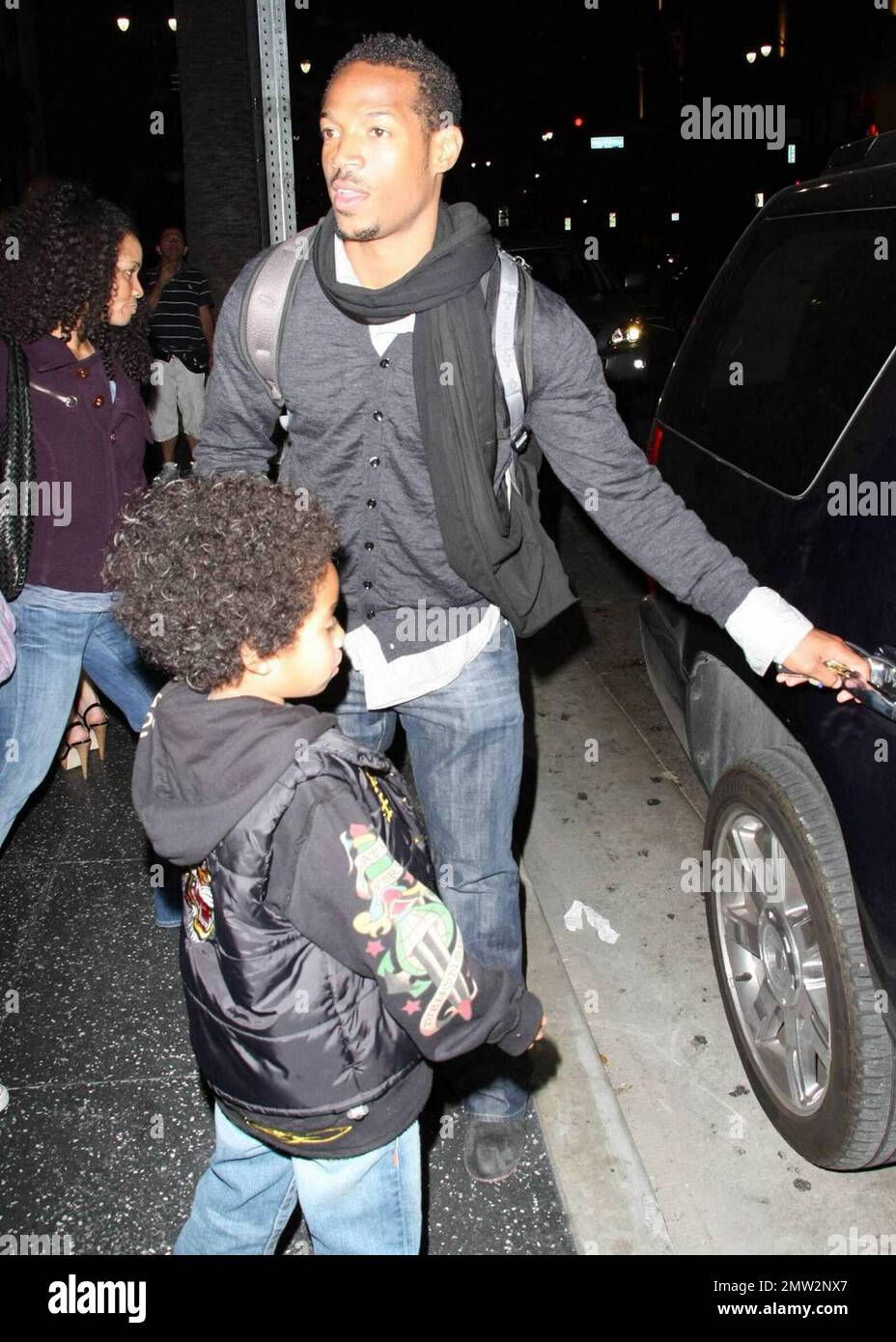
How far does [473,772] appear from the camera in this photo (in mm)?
2424

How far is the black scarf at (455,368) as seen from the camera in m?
A: 2.17

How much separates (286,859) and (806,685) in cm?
134

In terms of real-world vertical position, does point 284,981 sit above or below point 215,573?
below

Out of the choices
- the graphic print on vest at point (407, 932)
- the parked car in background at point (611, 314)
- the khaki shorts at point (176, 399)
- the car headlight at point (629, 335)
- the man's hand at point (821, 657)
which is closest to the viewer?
the graphic print on vest at point (407, 932)

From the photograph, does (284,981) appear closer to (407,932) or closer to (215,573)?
(407,932)

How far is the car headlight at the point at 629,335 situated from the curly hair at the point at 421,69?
980 centimetres

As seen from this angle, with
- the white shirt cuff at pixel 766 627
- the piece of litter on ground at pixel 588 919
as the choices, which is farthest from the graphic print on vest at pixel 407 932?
the piece of litter on ground at pixel 588 919

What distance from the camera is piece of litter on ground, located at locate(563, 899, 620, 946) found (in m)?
3.59

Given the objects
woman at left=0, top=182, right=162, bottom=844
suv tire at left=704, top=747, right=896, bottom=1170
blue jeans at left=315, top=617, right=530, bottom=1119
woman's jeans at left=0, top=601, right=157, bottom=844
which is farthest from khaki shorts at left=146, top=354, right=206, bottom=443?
suv tire at left=704, top=747, right=896, bottom=1170

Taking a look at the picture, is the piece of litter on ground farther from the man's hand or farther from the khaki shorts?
the khaki shorts

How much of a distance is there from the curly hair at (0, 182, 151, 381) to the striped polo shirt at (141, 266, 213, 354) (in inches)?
182

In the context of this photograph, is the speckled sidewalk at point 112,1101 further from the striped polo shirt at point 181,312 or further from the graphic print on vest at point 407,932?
the striped polo shirt at point 181,312

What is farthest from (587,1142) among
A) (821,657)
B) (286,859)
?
(286,859)

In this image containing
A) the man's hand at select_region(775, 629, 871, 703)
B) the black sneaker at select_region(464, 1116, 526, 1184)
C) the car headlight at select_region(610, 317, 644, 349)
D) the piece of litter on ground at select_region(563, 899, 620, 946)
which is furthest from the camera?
the car headlight at select_region(610, 317, 644, 349)
